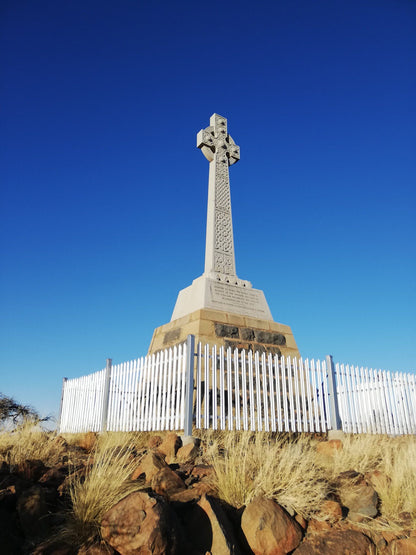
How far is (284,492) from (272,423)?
11.5ft

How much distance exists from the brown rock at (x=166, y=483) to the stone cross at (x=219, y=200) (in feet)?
21.1

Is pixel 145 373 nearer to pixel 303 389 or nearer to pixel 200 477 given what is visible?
pixel 303 389

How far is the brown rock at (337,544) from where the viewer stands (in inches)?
125

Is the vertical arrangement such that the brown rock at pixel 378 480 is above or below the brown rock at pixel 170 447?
below

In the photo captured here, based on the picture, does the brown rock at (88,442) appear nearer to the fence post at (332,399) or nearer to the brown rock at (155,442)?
the brown rock at (155,442)

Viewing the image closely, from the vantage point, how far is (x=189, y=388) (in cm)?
647

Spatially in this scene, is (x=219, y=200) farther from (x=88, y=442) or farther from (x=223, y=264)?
(x=88, y=442)

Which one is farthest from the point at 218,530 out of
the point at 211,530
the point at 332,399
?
the point at 332,399

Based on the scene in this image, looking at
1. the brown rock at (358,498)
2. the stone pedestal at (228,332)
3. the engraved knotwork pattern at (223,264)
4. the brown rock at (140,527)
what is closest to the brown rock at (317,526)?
the brown rock at (358,498)

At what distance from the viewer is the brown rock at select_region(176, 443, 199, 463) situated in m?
5.24

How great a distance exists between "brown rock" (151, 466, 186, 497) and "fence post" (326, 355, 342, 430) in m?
4.84

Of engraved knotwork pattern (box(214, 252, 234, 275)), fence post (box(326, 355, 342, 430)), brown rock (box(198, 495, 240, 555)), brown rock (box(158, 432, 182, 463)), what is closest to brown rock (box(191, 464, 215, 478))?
brown rock (box(198, 495, 240, 555))

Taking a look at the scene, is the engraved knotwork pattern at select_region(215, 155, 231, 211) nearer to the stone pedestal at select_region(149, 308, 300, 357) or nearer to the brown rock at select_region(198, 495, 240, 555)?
the stone pedestal at select_region(149, 308, 300, 357)

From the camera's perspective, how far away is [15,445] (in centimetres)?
508
